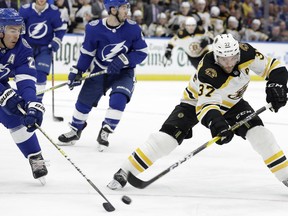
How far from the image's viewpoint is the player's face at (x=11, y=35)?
12.5 ft

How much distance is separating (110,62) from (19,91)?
1555mm

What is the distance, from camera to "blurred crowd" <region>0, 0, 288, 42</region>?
1119cm

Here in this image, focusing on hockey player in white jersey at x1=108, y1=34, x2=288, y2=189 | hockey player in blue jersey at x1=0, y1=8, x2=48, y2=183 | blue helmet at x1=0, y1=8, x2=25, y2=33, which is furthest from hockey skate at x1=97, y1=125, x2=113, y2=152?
blue helmet at x1=0, y1=8, x2=25, y2=33

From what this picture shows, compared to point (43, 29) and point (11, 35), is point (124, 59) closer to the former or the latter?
point (11, 35)

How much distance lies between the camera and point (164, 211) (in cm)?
337

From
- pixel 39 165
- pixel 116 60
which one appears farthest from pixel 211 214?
pixel 116 60

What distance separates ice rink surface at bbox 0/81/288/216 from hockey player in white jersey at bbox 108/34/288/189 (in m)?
0.18

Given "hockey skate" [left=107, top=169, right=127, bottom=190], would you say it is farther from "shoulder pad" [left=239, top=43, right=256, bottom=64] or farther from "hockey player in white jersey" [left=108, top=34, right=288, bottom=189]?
"shoulder pad" [left=239, top=43, right=256, bottom=64]

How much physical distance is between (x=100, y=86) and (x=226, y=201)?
2039mm

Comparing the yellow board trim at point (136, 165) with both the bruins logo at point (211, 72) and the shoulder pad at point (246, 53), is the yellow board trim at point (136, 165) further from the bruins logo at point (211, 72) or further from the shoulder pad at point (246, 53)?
the shoulder pad at point (246, 53)

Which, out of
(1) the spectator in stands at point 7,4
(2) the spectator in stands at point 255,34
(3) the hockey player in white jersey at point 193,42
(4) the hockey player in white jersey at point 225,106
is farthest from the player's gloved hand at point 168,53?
(4) the hockey player in white jersey at point 225,106

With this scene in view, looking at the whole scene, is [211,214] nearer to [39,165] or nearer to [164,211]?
[164,211]

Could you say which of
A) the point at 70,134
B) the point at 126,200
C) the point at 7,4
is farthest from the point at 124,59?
the point at 7,4

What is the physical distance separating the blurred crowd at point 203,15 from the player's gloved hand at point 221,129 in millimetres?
7279
